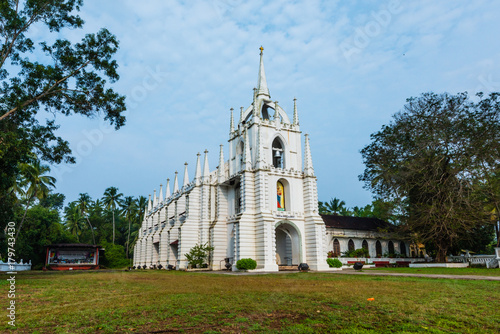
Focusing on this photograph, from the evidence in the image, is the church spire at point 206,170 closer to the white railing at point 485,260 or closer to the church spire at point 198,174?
the church spire at point 198,174

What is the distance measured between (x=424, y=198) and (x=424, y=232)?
321 centimetres

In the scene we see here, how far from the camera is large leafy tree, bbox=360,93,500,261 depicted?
2964 centimetres

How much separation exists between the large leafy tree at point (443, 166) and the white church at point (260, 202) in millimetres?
8775

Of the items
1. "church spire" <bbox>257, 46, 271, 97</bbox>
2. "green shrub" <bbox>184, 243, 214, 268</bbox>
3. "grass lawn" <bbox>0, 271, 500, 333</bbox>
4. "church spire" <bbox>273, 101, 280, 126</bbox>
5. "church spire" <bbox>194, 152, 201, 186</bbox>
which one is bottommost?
"grass lawn" <bbox>0, 271, 500, 333</bbox>

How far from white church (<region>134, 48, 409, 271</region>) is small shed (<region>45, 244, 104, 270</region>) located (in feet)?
43.7

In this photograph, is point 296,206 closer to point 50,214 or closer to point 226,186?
point 226,186

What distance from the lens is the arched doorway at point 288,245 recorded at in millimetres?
32656

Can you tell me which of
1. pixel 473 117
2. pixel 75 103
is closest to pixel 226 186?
pixel 75 103

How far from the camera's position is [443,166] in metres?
31.6

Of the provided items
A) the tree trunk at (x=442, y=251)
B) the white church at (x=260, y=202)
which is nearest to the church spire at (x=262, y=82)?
the white church at (x=260, y=202)

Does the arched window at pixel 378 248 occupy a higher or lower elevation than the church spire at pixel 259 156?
lower

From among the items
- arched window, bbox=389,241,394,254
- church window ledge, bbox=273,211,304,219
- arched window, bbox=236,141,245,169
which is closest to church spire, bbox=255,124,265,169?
church window ledge, bbox=273,211,304,219

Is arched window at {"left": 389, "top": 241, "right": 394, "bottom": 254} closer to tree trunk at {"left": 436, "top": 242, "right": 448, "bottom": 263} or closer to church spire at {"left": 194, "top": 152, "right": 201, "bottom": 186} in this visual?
tree trunk at {"left": 436, "top": 242, "right": 448, "bottom": 263}

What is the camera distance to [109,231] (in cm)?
7556
